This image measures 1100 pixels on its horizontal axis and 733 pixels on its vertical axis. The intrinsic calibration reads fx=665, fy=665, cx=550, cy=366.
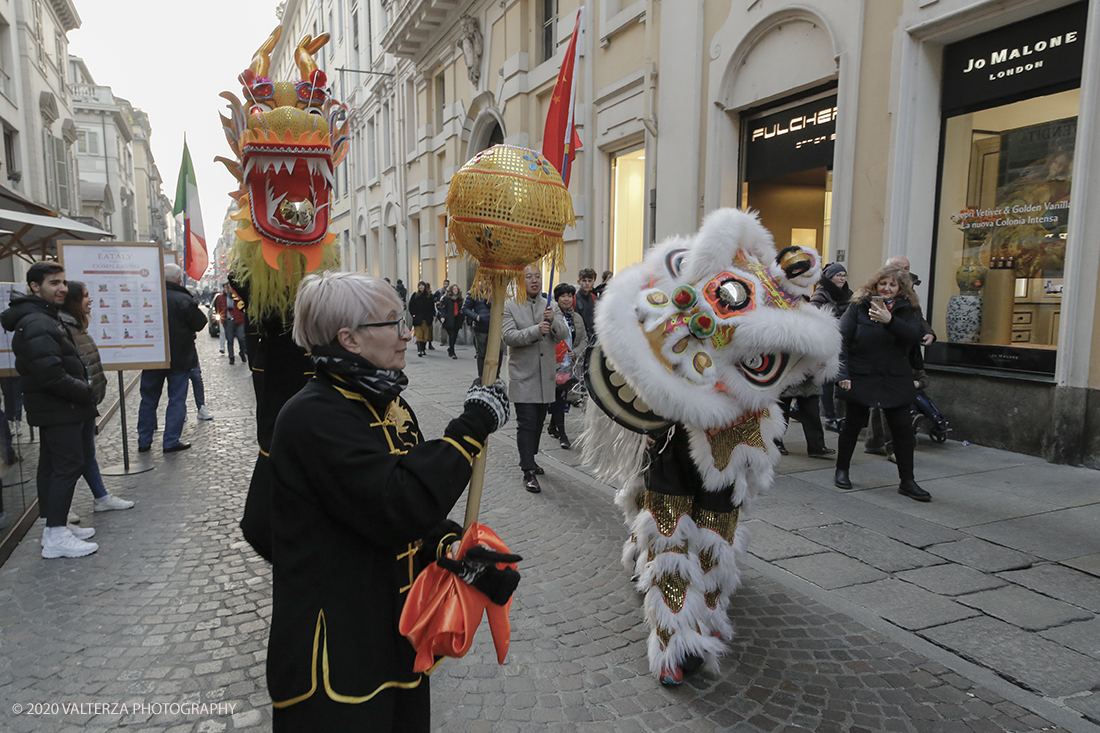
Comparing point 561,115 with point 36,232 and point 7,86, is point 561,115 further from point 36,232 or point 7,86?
point 7,86

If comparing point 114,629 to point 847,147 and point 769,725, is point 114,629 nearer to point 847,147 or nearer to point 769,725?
point 769,725

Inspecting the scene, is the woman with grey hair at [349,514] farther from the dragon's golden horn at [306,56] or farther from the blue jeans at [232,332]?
the blue jeans at [232,332]

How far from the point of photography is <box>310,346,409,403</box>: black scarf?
162cm

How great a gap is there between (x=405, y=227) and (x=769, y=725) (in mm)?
→ 23562

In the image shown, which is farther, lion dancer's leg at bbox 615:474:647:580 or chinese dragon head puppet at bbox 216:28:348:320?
chinese dragon head puppet at bbox 216:28:348:320

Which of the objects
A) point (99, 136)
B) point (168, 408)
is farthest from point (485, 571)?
point (99, 136)

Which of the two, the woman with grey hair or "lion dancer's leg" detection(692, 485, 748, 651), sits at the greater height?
the woman with grey hair

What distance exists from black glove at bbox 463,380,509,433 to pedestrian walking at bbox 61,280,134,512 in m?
3.96

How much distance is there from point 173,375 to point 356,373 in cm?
656

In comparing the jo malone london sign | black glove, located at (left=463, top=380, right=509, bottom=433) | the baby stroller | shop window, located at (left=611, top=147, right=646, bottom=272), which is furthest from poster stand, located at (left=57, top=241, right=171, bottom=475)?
the jo malone london sign

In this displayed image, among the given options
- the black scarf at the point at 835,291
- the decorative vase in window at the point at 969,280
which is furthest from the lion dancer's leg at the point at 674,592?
the decorative vase in window at the point at 969,280

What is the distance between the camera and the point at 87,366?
4781 mm

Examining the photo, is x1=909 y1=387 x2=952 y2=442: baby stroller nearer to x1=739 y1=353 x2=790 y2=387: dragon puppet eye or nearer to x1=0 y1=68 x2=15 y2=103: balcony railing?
x1=739 y1=353 x2=790 y2=387: dragon puppet eye

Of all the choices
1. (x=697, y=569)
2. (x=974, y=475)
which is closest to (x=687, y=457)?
(x=697, y=569)
